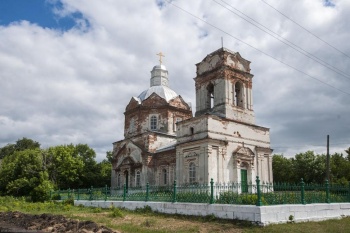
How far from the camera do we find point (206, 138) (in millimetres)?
21031

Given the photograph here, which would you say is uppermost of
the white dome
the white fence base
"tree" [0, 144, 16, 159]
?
the white dome

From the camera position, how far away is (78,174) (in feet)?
115

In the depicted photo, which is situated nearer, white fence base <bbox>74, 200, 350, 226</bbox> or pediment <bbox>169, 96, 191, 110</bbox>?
white fence base <bbox>74, 200, 350, 226</bbox>

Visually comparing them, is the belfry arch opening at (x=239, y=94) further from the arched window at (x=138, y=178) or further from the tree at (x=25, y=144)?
the tree at (x=25, y=144)

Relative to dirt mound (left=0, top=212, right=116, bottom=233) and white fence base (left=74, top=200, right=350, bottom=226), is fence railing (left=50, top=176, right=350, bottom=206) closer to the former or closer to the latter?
white fence base (left=74, top=200, right=350, bottom=226)

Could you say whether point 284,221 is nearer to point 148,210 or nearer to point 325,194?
point 325,194

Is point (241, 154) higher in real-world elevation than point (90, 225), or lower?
higher

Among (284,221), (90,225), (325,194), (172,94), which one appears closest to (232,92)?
(172,94)

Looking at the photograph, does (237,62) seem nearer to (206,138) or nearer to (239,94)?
(239,94)

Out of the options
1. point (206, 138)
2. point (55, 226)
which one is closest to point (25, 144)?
point (206, 138)

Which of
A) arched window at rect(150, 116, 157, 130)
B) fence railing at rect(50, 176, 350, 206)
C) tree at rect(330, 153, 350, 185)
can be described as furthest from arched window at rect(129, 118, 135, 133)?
tree at rect(330, 153, 350, 185)

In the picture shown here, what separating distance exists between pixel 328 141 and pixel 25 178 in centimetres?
2664

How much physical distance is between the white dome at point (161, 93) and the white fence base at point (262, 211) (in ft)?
54.9

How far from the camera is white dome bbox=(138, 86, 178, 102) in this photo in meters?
31.0
